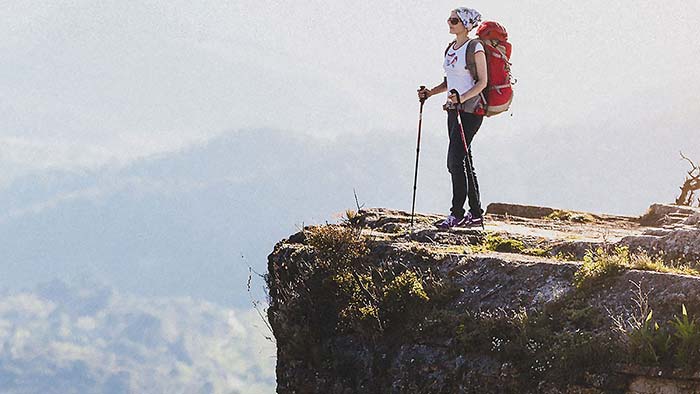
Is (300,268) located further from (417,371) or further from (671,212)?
(671,212)

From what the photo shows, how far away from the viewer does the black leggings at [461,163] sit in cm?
1326

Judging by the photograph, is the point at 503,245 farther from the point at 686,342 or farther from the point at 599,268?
the point at 686,342

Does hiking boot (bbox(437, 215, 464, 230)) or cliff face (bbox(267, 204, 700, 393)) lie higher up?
hiking boot (bbox(437, 215, 464, 230))

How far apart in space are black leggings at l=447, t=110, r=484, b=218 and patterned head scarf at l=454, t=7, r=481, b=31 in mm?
1204

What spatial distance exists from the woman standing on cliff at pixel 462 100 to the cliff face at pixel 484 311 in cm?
70

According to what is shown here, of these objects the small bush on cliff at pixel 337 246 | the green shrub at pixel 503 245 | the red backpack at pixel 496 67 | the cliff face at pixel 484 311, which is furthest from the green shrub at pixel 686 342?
the red backpack at pixel 496 67

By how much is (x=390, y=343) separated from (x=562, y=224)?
6.38 metres

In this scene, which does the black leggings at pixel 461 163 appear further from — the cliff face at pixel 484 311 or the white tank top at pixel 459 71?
the cliff face at pixel 484 311

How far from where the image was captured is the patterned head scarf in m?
12.9

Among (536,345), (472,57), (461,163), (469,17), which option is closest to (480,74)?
(472,57)

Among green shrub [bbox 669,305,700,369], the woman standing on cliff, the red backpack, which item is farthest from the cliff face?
the red backpack

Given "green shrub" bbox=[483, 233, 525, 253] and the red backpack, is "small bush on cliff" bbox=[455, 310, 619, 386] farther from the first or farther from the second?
the red backpack

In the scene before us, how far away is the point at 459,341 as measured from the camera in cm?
1010

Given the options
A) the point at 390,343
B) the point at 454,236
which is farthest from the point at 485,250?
the point at 390,343
